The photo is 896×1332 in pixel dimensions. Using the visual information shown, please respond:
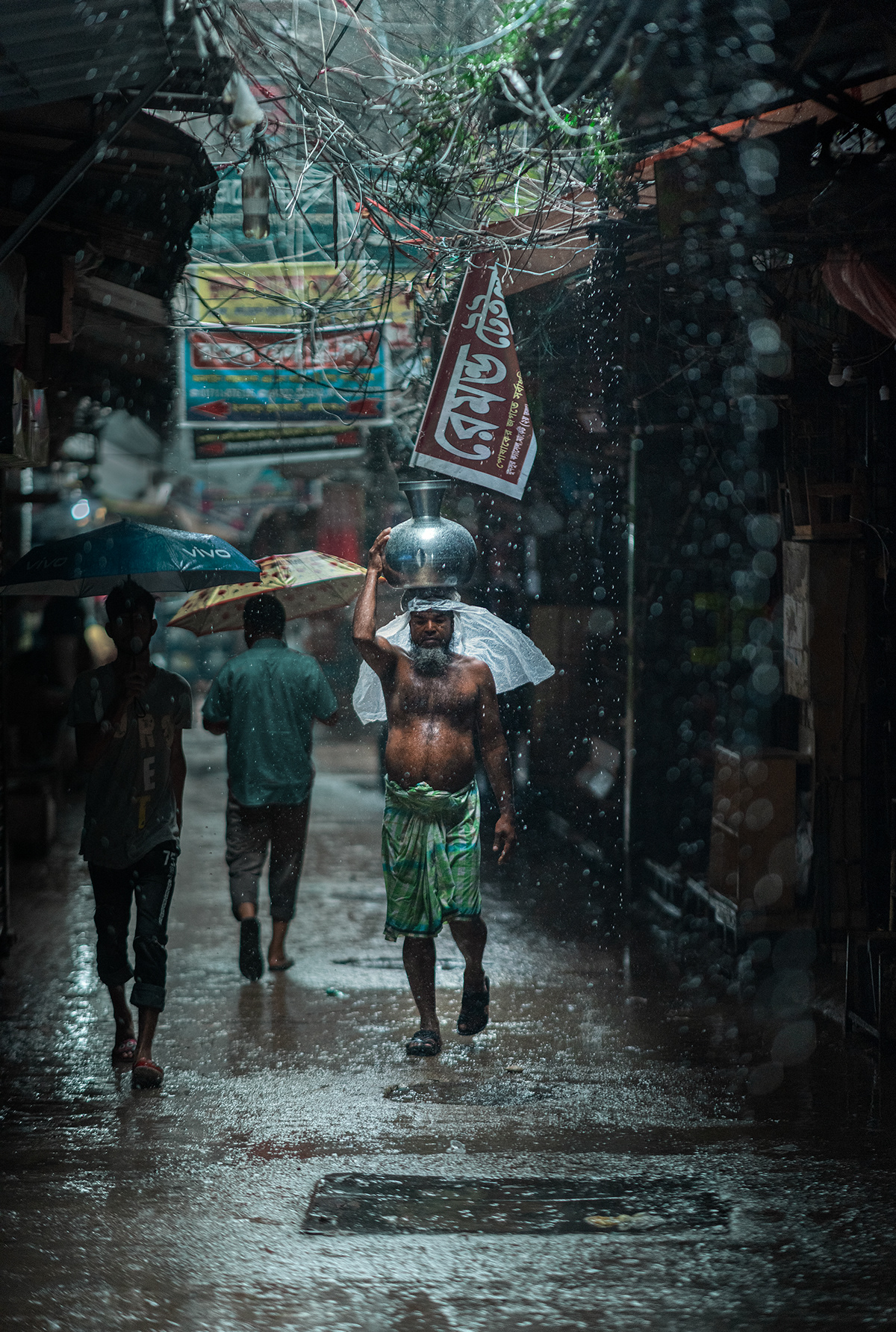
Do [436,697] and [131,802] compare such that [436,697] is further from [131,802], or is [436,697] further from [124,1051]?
[124,1051]

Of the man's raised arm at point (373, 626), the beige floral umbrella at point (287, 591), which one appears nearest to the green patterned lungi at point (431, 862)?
the man's raised arm at point (373, 626)

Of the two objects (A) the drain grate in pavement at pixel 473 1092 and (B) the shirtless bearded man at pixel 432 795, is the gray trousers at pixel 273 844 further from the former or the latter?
(A) the drain grate in pavement at pixel 473 1092

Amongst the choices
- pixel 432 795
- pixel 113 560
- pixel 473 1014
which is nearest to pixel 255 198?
pixel 113 560

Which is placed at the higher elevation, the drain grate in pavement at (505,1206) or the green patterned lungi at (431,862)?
the green patterned lungi at (431,862)

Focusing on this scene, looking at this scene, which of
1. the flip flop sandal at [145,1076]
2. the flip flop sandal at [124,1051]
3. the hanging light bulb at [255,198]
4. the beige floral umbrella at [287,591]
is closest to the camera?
the flip flop sandal at [145,1076]

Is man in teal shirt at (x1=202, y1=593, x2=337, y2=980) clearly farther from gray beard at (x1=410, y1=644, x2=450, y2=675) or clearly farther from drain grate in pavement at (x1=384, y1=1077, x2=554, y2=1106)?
drain grate in pavement at (x1=384, y1=1077, x2=554, y2=1106)

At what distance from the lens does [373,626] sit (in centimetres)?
575

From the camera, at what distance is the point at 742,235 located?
6293 mm

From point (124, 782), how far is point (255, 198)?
3.24 meters

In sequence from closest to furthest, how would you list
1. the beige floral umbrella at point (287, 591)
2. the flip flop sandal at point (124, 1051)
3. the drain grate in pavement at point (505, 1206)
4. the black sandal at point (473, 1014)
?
the drain grate in pavement at point (505, 1206) → the flip flop sandal at point (124, 1051) → the black sandal at point (473, 1014) → the beige floral umbrella at point (287, 591)

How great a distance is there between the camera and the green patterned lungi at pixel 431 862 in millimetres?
5711

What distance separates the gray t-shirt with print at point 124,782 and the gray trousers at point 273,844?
1551mm

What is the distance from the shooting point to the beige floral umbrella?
6.99 metres

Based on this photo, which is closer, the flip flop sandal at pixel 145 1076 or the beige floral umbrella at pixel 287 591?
the flip flop sandal at pixel 145 1076
